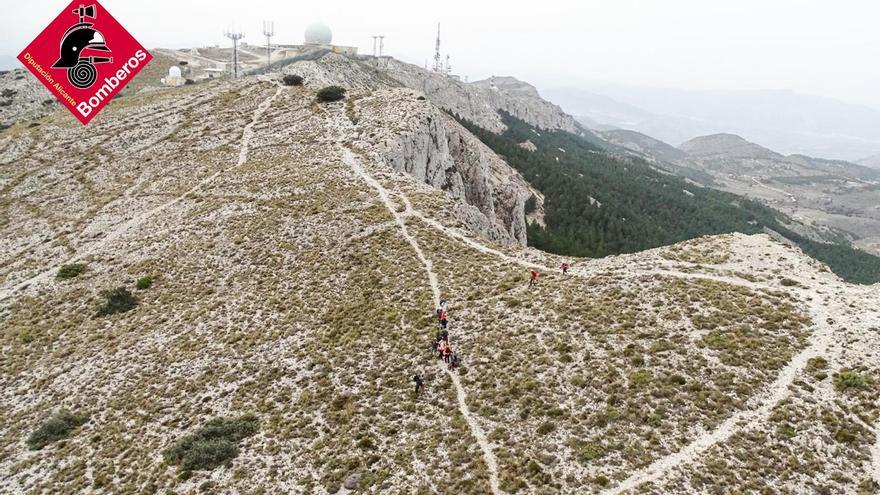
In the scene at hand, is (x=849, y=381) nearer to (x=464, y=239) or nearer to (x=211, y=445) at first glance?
(x=464, y=239)

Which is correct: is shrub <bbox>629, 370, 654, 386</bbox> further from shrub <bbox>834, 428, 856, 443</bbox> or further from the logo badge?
the logo badge

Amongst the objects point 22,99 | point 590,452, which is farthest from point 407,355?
point 22,99

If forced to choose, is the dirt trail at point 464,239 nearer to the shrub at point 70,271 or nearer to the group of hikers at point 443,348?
the group of hikers at point 443,348

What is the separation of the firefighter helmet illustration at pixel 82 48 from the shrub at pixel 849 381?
250 ft

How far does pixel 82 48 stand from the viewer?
59.6 meters

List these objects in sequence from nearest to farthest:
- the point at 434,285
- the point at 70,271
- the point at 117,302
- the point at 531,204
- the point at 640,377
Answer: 1. the point at 640,377
2. the point at 434,285
3. the point at 117,302
4. the point at 70,271
5. the point at 531,204

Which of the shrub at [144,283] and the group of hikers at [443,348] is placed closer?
the group of hikers at [443,348]

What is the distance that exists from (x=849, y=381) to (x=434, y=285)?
26.7 metres

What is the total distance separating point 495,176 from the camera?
410 ft

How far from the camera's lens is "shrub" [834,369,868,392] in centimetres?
2422

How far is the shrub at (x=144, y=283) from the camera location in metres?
48.0

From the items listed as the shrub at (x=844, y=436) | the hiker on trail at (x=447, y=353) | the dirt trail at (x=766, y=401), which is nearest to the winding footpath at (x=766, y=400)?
the dirt trail at (x=766, y=401)

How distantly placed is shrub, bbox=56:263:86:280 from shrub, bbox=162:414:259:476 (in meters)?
33.9

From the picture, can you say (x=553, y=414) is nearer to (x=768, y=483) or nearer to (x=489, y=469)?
(x=489, y=469)
